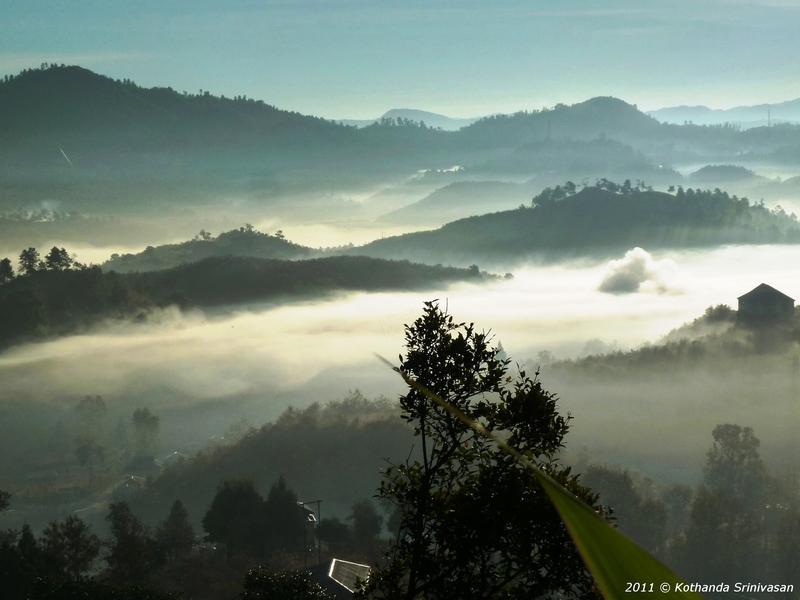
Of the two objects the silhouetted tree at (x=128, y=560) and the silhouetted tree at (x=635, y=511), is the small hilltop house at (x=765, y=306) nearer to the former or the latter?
→ the silhouetted tree at (x=635, y=511)

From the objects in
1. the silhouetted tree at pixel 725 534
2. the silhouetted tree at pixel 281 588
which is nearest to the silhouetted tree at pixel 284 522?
the silhouetted tree at pixel 725 534

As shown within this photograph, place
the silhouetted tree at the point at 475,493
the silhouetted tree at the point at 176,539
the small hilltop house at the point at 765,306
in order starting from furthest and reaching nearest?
the small hilltop house at the point at 765,306, the silhouetted tree at the point at 176,539, the silhouetted tree at the point at 475,493

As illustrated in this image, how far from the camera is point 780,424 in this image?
153 metres

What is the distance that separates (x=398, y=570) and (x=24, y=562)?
53.5m

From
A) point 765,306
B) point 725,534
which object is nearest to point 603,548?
point 725,534

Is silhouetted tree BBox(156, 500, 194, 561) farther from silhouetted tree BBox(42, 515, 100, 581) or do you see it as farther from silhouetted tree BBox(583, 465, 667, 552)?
silhouetted tree BBox(583, 465, 667, 552)

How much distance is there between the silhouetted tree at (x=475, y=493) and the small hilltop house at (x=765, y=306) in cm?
12939

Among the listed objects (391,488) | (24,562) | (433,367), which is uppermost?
(433,367)

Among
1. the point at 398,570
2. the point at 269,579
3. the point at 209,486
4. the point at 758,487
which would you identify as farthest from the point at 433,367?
the point at 209,486

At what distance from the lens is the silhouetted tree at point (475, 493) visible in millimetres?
14086

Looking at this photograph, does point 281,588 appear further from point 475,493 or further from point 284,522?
point 284,522

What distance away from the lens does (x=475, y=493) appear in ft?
47.6

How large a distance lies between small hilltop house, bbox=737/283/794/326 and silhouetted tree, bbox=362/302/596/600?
12939cm

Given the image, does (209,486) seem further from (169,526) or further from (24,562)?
(24,562)
